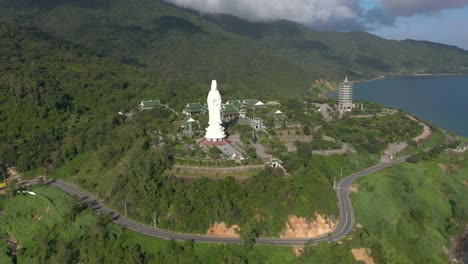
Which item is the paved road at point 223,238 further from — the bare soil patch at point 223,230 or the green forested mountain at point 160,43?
the green forested mountain at point 160,43

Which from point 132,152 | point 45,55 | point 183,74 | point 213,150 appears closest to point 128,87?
point 45,55

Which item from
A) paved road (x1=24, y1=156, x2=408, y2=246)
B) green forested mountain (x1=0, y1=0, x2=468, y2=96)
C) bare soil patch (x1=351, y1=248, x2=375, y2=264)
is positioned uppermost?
green forested mountain (x1=0, y1=0, x2=468, y2=96)

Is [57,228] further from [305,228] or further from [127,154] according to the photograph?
[305,228]

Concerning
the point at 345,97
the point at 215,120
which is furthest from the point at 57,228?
the point at 345,97

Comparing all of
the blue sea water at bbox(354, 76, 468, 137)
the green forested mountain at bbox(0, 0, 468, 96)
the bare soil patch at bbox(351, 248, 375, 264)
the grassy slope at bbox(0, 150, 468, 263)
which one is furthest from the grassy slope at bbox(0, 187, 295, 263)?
the green forested mountain at bbox(0, 0, 468, 96)

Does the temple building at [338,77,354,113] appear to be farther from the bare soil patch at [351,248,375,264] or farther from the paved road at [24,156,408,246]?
the bare soil patch at [351,248,375,264]

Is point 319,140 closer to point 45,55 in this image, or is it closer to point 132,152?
point 132,152

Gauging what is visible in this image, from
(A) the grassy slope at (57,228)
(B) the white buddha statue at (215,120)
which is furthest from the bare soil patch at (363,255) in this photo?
(B) the white buddha statue at (215,120)
